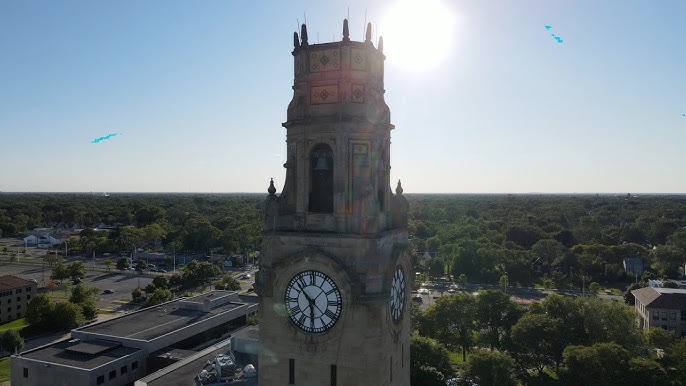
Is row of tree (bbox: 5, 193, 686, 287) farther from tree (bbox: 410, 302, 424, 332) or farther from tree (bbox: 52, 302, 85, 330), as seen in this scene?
tree (bbox: 52, 302, 85, 330)

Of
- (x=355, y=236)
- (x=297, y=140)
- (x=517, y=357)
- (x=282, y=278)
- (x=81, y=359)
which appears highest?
(x=297, y=140)

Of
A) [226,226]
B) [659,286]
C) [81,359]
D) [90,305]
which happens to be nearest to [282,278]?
[81,359]

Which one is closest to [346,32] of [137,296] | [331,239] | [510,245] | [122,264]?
[331,239]

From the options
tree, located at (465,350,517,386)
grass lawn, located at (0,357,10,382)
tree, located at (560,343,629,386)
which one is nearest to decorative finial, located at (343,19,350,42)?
tree, located at (465,350,517,386)

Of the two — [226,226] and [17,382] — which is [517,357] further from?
[226,226]

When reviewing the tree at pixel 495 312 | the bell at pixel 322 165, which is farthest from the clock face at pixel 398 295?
the tree at pixel 495 312

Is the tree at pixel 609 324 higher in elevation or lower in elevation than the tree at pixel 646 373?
higher

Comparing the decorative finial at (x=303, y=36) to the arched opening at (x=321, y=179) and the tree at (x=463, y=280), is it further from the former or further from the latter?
the tree at (x=463, y=280)
